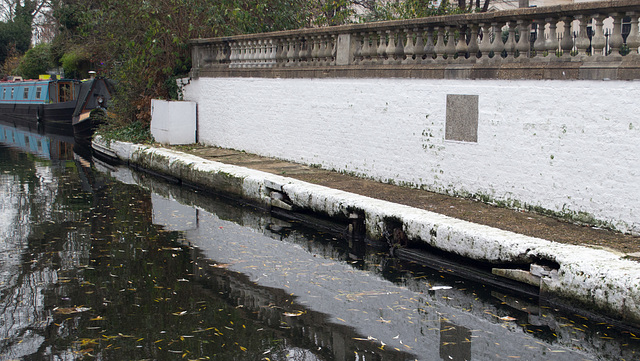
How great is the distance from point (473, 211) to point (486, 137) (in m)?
1.25

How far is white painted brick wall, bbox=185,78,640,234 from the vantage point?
25.1 feet

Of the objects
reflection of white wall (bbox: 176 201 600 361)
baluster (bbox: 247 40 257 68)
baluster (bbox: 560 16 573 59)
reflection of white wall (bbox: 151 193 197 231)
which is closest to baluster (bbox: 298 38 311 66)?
baluster (bbox: 247 40 257 68)

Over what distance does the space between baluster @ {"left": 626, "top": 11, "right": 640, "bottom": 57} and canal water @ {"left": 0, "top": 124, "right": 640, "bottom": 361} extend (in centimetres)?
332

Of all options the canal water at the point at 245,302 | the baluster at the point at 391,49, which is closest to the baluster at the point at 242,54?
the baluster at the point at 391,49

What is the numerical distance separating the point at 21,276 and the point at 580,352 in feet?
17.7

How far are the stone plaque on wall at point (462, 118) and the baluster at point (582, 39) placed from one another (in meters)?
1.75

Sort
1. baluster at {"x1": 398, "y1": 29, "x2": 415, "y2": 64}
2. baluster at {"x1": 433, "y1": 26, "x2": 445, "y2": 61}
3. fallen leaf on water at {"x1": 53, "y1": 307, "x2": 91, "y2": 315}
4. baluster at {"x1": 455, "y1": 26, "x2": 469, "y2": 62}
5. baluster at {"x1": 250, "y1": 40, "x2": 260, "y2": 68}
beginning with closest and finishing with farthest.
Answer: fallen leaf on water at {"x1": 53, "y1": 307, "x2": 91, "y2": 315} < baluster at {"x1": 455, "y1": 26, "x2": 469, "y2": 62} < baluster at {"x1": 433, "y1": 26, "x2": 445, "y2": 61} < baluster at {"x1": 398, "y1": 29, "x2": 415, "y2": 64} < baluster at {"x1": 250, "y1": 40, "x2": 260, "y2": 68}

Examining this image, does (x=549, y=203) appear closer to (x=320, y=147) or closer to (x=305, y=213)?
(x=305, y=213)

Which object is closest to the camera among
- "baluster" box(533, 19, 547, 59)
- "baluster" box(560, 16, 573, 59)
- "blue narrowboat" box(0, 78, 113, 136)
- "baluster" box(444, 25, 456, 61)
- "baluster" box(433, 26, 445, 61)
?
"baluster" box(560, 16, 573, 59)

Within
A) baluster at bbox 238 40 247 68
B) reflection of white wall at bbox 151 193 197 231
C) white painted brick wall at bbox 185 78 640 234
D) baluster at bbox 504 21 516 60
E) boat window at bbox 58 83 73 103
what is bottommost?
reflection of white wall at bbox 151 193 197 231

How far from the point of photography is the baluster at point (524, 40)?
8.77 metres

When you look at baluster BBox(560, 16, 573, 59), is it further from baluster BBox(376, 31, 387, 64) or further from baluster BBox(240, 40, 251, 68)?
baluster BBox(240, 40, 251, 68)

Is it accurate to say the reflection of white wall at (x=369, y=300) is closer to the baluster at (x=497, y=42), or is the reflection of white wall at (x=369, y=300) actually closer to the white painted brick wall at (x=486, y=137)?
the white painted brick wall at (x=486, y=137)

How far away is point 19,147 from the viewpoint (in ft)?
74.5
